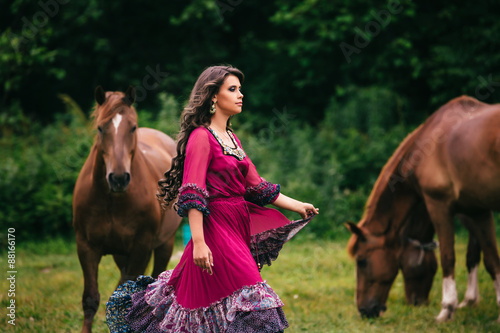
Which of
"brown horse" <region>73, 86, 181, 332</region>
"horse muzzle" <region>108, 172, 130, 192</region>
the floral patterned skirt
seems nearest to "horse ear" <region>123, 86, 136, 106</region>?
"brown horse" <region>73, 86, 181, 332</region>

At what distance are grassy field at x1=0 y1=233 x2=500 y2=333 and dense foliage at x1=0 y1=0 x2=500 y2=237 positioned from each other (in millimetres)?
1498

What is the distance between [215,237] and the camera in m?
3.19

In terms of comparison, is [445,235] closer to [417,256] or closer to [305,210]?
[417,256]

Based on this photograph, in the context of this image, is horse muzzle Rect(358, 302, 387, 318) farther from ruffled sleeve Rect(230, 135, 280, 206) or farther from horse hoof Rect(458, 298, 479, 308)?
ruffled sleeve Rect(230, 135, 280, 206)

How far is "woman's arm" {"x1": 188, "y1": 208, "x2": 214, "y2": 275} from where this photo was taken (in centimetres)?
294

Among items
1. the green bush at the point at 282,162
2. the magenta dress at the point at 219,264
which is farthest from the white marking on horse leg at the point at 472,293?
the magenta dress at the point at 219,264

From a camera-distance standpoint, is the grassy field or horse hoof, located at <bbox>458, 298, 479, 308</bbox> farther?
horse hoof, located at <bbox>458, 298, 479, 308</bbox>

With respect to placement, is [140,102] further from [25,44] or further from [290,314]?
[290,314]

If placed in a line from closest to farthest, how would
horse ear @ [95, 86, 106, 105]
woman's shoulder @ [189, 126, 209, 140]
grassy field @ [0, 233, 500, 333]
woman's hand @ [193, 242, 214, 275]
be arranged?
1. woman's hand @ [193, 242, 214, 275]
2. woman's shoulder @ [189, 126, 209, 140]
3. horse ear @ [95, 86, 106, 105]
4. grassy field @ [0, 233, 500, 333]

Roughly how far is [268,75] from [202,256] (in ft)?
44.5

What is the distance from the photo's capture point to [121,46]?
16312 millimetres

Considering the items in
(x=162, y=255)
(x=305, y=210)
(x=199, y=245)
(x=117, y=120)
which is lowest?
(x=162, y=255)

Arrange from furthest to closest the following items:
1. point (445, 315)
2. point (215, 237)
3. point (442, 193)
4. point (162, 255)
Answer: point (162, 255)
point (442, 193)
point (445, 315)
point (215, 237)

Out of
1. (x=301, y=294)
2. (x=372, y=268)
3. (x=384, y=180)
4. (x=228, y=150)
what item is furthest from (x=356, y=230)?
(x=228, y=150)
